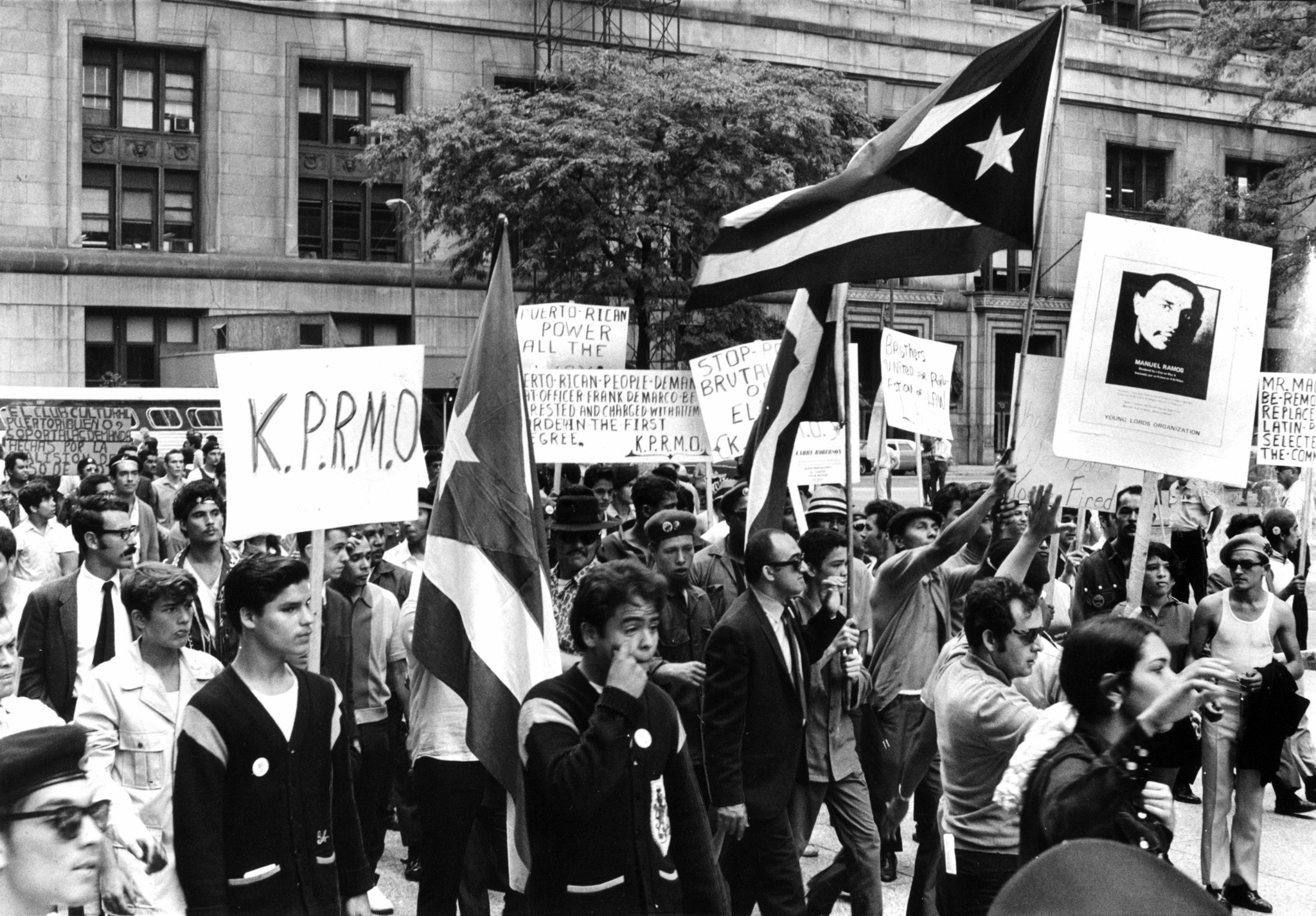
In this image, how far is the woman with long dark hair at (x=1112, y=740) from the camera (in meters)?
3.57

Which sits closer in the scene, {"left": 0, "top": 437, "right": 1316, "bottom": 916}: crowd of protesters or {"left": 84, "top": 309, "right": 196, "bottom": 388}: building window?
{"left": 0, "top": 437, "right": 1316, "bottom": 916}: crowd of protesters

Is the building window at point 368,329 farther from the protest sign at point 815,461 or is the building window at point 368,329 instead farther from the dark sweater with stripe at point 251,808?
the dark sweater with stripe at point 251,808

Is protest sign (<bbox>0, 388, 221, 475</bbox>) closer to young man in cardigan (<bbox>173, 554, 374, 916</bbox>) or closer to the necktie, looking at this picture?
the necktie

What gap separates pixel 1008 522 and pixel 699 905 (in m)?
4.70

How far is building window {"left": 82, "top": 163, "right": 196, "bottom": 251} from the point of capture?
40812mm

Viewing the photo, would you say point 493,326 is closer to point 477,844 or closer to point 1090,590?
point 477,844

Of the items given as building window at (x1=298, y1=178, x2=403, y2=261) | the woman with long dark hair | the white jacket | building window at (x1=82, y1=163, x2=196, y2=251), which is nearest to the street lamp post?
building window at (x1=298, y1=178, x2=403, y2=261)

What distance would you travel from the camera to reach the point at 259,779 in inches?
173

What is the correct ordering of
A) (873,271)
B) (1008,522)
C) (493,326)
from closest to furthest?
(493,326), (873,271), (1008,522)

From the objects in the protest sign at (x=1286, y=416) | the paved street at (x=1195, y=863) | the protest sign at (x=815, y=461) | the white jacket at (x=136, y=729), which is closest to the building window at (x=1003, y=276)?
the protest sign at (x=1286, y=416)

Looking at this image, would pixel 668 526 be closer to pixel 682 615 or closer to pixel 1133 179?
pixel 682 615

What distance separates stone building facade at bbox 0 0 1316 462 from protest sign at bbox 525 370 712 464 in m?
24.0

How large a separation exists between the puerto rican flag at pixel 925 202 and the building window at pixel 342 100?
3667cm

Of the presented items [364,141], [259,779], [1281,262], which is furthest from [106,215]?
[259,779]
